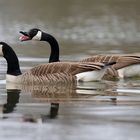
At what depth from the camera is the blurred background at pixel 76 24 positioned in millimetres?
24969

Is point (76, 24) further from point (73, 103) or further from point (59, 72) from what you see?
point (73, 103)

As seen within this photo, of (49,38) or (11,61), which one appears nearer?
(11,61)

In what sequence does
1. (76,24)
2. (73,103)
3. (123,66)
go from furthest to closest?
(76,24) → (123,66) → (73,103)

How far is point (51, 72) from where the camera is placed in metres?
14.7

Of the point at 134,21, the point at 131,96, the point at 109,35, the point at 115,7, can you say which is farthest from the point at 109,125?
the point at 115,7

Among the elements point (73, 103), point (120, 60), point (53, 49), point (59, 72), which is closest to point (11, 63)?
point (59, 72)

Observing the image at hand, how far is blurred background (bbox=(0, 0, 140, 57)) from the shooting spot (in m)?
25.0

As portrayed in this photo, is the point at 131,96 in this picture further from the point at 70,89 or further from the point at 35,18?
the point at 35,18

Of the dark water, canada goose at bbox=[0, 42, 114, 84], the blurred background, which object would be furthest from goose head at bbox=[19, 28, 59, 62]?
the blurred background

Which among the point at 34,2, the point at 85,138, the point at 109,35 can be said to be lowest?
the point at 85,138

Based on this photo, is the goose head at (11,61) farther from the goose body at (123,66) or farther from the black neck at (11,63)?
the goose body at (123,66)

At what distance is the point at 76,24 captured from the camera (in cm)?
3453

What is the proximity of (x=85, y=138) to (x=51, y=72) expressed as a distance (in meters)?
5.96

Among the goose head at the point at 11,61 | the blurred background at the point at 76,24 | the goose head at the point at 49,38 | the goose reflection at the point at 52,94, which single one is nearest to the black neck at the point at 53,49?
the goose head at the point at 49,38
